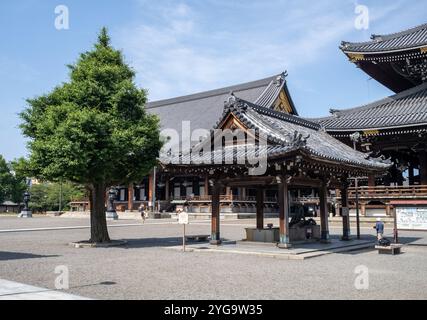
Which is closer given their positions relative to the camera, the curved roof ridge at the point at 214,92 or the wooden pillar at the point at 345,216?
the wooden pillar at the point at 345,216

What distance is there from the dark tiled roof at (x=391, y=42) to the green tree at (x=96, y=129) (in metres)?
20.1

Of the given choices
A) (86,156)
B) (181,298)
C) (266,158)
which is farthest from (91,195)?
(181,298)

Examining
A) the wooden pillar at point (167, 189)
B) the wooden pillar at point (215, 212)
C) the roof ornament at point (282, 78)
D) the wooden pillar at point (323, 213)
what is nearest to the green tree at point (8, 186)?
the wooden pillar at point (167, 189)

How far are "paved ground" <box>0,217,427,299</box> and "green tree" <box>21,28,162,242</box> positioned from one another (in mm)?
3784

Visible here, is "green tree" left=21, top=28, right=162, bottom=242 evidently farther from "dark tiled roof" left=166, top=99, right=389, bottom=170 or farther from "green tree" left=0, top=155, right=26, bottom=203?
"green tree" left=0, top=155, right=26, bottom=203

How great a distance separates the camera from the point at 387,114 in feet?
105

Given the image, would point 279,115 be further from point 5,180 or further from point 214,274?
point 5,180

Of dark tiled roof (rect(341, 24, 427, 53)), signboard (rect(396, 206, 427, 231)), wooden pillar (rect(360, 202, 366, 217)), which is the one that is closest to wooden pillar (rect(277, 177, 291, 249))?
signboard (rect(396, 206, 427, 231))

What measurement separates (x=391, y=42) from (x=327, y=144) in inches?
674

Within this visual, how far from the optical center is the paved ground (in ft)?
31.5

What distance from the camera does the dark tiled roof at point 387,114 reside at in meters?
29.8

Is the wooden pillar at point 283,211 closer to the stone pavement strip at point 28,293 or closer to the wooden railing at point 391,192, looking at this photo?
the stone pavement strip at point 28,293

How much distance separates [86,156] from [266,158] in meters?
8.18
